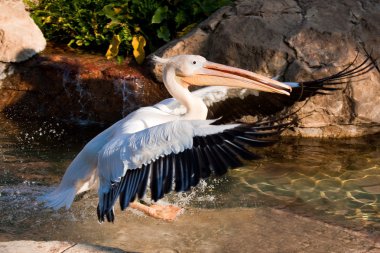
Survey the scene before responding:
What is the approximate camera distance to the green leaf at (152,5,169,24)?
892 cm

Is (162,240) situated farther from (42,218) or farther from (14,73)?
(14,73)

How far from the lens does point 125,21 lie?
9297 mm

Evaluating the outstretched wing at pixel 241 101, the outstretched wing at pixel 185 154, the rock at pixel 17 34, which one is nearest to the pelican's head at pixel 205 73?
the outstretched wing at pixel 241 101

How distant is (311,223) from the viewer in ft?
17.7

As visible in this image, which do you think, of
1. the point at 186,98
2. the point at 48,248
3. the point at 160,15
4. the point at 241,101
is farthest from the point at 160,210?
the point at 160,15

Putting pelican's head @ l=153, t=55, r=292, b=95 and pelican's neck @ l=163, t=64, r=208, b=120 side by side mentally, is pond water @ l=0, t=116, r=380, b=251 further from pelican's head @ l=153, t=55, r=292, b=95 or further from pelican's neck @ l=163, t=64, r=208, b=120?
pelican's head @ l=153, t=55, r=292, b=95

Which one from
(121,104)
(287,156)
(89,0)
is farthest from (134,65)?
(287,156)

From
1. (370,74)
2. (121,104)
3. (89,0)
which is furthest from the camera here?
(89,0)

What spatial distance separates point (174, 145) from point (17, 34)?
17.2 ft

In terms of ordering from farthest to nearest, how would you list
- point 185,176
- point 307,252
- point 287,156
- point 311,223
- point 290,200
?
point 287,156 < point 290,200 < point 311,223 < point 307,252 < point 185,176

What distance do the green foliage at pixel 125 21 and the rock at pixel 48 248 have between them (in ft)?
16.4

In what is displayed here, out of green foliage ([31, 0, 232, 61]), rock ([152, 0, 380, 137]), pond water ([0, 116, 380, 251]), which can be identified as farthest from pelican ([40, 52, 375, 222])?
green foliage ([31, 0, 232, 61])

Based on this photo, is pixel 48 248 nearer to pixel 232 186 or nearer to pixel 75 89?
pixel 232 186

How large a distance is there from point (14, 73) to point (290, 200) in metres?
4.36
